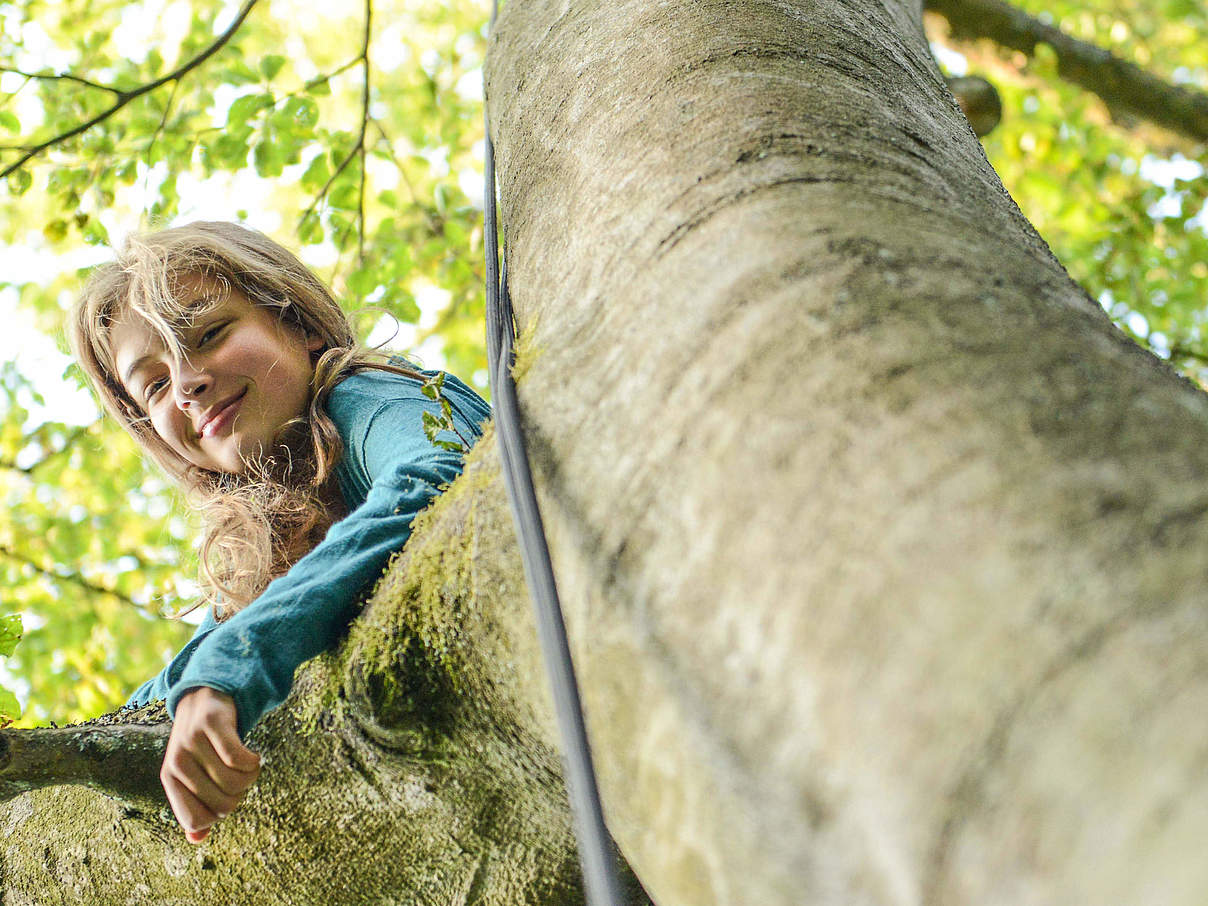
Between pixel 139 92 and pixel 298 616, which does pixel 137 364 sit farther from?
pixel 139 92

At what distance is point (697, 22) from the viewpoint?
3.84 feet

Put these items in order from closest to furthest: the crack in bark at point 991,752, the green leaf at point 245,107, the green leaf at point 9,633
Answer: the crack in bark at point 991,752 < the green leaf at point 9,633 < the green leaf at point 245,107

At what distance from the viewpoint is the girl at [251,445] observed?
1140mm

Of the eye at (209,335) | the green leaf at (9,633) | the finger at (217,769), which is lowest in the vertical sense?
the green leaf at (9,633)

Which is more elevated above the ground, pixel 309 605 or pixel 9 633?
pixel 309 605

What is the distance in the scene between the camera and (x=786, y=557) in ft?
2.04

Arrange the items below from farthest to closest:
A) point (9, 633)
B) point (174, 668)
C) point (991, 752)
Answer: point (9, 633), point (174, 668), point (991, 752)

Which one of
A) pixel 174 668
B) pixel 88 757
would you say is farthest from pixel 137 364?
pixel 88 757

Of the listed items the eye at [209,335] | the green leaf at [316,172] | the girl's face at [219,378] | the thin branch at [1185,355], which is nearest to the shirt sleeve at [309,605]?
the girl's face at [219,378]

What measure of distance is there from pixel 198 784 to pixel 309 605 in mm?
248

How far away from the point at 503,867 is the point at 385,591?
1.26 feet

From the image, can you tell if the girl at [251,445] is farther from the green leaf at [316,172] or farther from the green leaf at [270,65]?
the green leaf at [316,172]

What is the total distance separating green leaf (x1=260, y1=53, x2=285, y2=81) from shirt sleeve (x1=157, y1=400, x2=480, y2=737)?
2539 millimetres

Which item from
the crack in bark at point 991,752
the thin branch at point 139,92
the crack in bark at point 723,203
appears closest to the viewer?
the crack in bark at point 991,752
